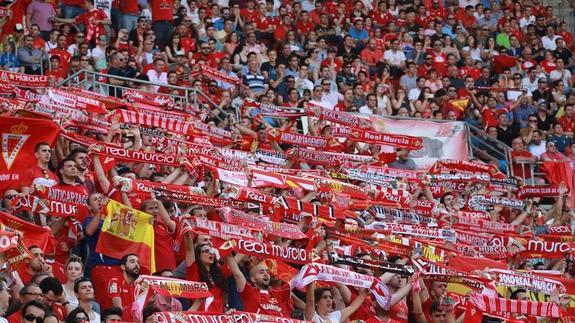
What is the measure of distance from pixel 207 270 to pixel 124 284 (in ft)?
2.58

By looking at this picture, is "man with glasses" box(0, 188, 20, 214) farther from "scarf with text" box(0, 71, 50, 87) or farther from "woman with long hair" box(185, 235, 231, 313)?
"scarf with text" box(0, 71, 50, 87)

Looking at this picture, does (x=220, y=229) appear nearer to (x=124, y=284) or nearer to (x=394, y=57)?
(x=124, y=284)

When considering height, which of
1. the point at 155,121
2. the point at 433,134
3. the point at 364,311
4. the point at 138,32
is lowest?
the point at 364,311

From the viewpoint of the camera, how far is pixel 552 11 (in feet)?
100

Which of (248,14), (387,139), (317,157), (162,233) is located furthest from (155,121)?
(248,14)

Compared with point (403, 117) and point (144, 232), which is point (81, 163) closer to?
point (144, 232)

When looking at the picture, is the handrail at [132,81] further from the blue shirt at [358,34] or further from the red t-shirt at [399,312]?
the red t-shirt at [399,312]

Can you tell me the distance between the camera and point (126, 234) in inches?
542

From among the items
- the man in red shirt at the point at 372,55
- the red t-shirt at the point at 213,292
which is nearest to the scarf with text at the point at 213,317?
the red t-shirt at the point at 213,292

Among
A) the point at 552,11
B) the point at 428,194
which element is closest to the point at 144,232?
the point at 428,194

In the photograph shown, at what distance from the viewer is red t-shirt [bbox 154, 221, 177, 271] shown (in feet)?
46.8

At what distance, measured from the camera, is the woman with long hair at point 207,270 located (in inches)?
526

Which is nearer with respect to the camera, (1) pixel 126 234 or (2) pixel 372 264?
(1) pixel 126 234

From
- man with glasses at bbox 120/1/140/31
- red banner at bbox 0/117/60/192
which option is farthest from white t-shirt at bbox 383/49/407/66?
red banner at bbox 0/117/60/192
